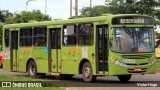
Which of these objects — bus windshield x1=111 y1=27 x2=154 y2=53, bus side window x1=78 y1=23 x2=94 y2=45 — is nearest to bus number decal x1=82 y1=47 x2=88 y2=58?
bus side window x1=78 y1=23 x2=94 y2=45

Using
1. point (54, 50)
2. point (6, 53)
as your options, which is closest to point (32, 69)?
point (54, 50)

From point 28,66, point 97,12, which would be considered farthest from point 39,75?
point 97,12

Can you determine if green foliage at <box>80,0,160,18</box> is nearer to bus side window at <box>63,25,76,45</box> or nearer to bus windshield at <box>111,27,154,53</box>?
bus side window at <box>63,25,76,45</box>

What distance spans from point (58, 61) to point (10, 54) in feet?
15.9

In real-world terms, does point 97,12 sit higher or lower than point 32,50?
higher

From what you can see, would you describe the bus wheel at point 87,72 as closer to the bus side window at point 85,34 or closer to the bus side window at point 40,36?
the bus side window at point 85,34

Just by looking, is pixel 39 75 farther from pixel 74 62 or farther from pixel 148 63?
pixel 148 63

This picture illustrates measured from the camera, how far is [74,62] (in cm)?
2348

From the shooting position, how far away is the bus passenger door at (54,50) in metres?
24.7

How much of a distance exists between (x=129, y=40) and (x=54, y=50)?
4.89m

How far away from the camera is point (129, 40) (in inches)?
835

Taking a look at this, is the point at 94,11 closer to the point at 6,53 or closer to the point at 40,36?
the point at 6,53

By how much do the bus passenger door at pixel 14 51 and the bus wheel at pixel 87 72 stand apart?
646 cm

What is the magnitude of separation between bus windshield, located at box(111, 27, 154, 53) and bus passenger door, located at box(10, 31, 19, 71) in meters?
8.42
